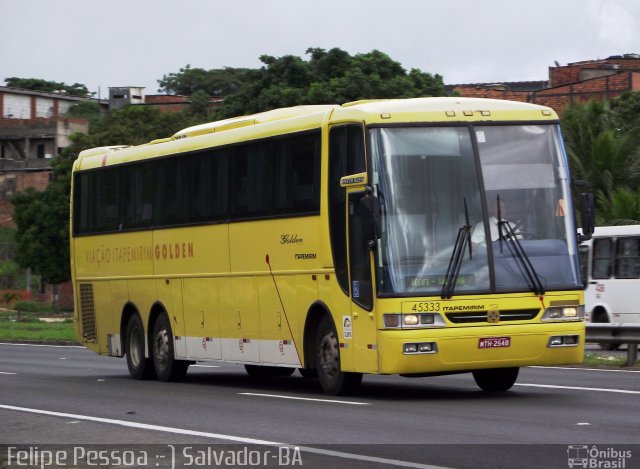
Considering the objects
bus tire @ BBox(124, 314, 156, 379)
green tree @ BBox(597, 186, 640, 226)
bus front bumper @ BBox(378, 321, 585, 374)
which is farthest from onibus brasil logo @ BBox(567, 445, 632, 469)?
green tree @ BBox(597, 186, 640, 226)

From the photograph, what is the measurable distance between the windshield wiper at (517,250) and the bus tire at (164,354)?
25.7ft

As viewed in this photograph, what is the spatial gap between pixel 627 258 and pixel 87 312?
49.3 ft

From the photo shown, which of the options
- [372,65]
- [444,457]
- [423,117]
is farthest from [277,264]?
[372,65]

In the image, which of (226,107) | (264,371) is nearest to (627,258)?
(264,371)

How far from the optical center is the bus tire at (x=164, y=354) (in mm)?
22625

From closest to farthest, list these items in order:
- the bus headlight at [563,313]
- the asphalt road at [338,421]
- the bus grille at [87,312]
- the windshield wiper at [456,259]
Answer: the asphalt road at [338,421] → the windshield wiper at [456,259] → the bus headlight at [563,313] → the bus grille at [87,312]

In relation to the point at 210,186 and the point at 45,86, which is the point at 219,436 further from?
the point at 45,86

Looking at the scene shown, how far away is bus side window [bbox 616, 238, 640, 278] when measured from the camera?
3481 cm

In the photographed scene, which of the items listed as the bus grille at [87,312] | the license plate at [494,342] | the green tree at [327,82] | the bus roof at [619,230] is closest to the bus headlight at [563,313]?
the license plate at [494,342]

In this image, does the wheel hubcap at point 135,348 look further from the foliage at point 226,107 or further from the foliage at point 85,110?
the foliage at point 85,110

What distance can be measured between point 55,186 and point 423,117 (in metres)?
59.1

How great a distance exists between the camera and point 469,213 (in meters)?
16.3

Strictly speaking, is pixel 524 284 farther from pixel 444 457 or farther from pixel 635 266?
pixel 635 266

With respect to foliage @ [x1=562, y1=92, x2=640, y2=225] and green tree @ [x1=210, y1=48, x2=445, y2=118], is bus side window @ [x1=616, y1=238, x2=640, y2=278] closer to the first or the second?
foliage @ [x1=562, y1=92, x2=640, y2=225]
